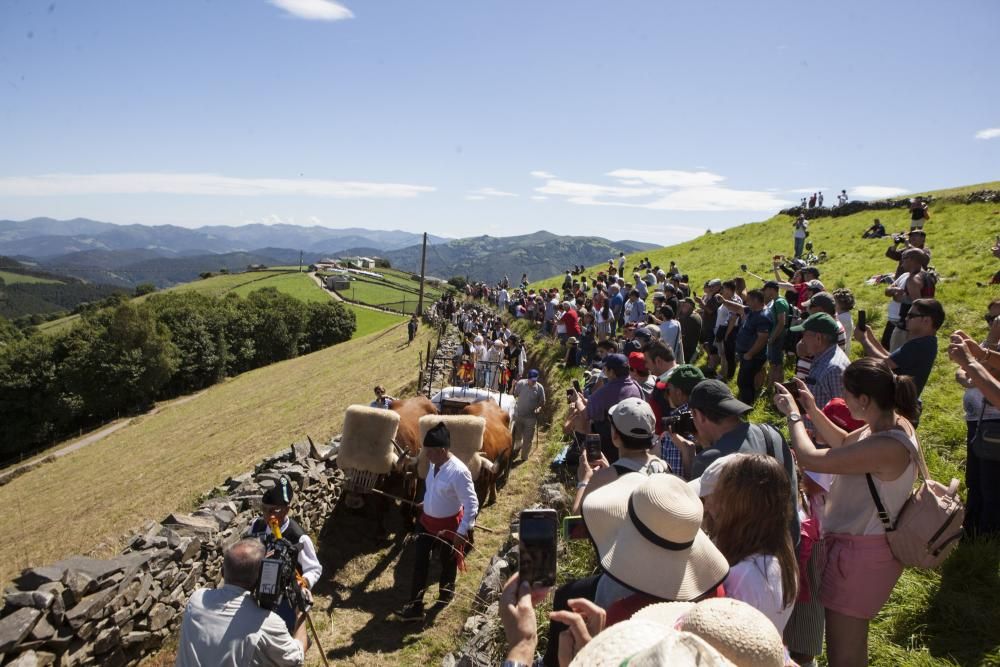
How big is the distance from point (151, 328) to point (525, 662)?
2250 inches

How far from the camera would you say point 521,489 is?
10.8 metres

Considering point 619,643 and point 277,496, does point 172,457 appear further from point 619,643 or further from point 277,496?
point 619,643

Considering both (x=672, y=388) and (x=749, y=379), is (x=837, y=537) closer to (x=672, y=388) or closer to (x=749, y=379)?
(x=672, y=388)

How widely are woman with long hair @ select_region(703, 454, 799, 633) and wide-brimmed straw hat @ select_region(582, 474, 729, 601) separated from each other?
0.19 meters

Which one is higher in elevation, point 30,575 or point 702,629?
point 702,629

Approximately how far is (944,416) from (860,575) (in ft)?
15.9

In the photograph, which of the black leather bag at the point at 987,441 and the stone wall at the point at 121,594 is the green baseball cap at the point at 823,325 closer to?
the black leather bag at the point at 987,441

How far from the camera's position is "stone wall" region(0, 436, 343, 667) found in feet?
17.4

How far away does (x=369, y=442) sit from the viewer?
28.5 ft

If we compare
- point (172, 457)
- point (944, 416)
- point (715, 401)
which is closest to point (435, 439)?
point (715, 401)

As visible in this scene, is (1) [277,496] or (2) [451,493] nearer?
(1) [277,496]

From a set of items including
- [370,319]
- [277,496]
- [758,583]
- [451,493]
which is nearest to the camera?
[758,583]

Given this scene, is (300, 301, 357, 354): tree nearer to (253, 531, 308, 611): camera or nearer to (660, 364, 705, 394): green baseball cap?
(253, 531, 308, 611): camera

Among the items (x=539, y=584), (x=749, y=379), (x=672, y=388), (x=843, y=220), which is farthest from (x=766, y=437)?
(x=843, y=220)
